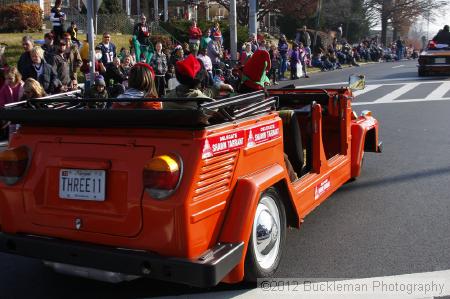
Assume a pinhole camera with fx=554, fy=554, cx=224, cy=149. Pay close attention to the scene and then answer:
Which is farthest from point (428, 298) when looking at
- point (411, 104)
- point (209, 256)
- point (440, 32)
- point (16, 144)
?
point (440, 32)

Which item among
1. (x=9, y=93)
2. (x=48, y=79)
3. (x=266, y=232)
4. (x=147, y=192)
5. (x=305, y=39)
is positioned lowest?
(x=266, y=232)

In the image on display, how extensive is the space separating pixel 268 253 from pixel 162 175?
1.18 meters

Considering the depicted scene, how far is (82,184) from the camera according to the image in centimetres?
357

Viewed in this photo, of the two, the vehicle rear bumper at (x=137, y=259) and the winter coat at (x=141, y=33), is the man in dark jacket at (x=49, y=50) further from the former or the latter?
the vehicle rear bumper at (x=137, y=259)

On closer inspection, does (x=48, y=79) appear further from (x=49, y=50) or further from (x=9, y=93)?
(x=49, y=50)

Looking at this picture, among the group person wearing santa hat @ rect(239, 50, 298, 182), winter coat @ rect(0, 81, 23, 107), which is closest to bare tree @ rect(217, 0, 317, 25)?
winter coat @ rect(0, 81, 23, 107)

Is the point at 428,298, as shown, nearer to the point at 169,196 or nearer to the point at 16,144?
the point at 169,196

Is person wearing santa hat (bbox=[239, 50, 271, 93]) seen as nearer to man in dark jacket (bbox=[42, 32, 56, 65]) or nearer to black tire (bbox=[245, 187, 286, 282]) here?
black tire (bbox=[245, 187, 286, 282])

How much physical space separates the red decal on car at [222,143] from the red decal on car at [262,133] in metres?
0.10

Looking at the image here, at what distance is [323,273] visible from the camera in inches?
162

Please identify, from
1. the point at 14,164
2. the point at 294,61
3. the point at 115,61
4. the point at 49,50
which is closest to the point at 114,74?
the point at 115,61

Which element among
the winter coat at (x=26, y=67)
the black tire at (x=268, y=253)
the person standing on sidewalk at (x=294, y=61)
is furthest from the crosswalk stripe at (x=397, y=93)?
the black tire at (x=268, y=253)

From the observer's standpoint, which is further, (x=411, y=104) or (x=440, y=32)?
(x=440, y=32)

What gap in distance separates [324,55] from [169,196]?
29.0 metres
